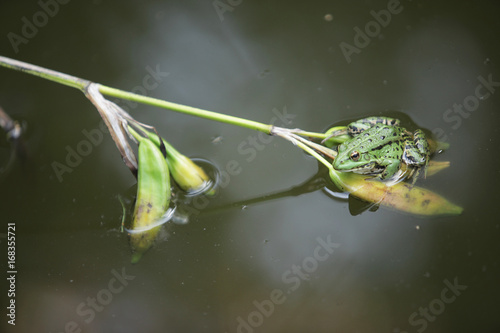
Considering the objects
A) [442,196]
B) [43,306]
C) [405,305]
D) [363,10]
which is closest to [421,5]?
[363,10]

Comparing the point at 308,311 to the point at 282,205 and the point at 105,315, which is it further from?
the point at 105,315
